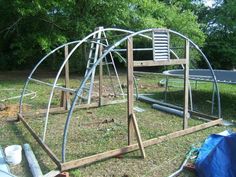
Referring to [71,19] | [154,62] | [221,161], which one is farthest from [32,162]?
[71,19]

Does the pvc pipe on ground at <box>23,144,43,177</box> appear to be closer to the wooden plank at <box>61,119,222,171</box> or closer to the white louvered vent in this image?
the wooden plank at <box>61,119,222,171</box>

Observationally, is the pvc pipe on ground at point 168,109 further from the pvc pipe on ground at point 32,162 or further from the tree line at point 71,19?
the tree line at point 71,19

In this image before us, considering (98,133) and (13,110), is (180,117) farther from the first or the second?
(13,110)

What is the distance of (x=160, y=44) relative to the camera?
4523 millimetres

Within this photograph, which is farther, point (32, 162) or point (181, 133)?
point (181, 133)

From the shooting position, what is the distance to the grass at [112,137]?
3859 mm

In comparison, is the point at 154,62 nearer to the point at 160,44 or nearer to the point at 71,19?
the point at 160,44

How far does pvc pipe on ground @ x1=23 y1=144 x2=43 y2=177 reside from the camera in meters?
3.66

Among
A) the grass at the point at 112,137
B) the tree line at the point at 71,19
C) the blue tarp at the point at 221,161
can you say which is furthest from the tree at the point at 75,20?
the blue tarp at the point at 221,161

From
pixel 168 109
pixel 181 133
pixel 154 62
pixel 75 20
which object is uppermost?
pixel 75 20

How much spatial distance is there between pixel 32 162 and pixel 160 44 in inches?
95.1

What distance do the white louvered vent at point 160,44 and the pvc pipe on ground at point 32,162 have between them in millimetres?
2172

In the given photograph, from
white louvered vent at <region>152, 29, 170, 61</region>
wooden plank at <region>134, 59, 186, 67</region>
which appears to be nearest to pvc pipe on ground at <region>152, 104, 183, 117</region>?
wooden plank at <region>134, 59, 186, 67</region>

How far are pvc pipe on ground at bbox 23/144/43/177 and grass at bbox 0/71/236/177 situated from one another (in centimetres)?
8
